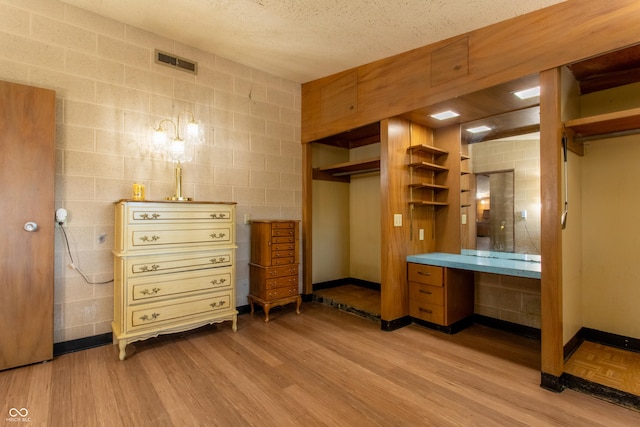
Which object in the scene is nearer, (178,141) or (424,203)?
(178,141)

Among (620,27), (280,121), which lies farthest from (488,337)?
(280,121)

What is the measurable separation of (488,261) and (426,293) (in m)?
0.72

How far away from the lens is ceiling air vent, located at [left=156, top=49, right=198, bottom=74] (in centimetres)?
323

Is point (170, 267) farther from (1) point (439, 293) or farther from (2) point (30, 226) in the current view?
(1) point (439, 293)

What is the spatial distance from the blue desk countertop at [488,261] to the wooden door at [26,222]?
3.50 meters

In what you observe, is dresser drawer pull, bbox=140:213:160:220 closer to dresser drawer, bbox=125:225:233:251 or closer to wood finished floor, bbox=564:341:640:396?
dresser drawer, bbox=125:225:233:251

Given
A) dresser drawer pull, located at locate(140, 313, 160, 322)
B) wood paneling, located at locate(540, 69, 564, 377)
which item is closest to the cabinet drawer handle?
dresser drawer pull, located at locate(140, 313, 160, 322)

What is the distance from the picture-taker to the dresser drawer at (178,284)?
2.66 meters

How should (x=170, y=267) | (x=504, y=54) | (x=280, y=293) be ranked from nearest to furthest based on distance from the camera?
(x=504, y=54), (x=170, y=267), (x=280, y=293)

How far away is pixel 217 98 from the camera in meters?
3.67

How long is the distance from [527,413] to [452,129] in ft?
9.54

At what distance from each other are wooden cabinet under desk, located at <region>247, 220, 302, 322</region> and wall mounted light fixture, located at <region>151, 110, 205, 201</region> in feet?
3.22

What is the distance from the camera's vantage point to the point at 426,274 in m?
3.29

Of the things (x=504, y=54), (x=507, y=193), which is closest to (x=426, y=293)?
(x=507, y=193)
